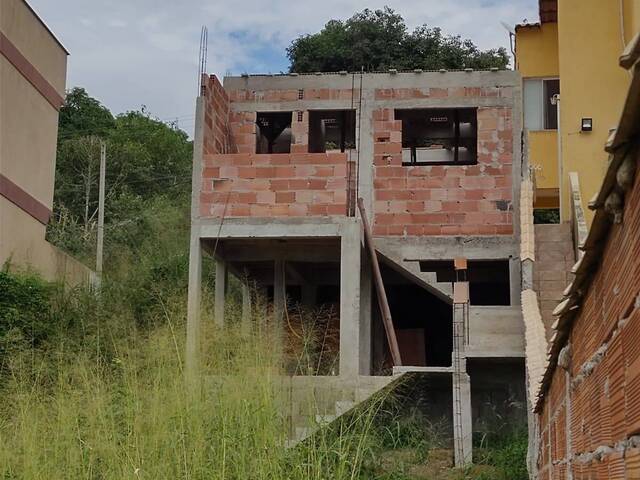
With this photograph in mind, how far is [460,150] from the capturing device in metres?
15.2

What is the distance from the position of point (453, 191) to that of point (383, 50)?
14.3 meters

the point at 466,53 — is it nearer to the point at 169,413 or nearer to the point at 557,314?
the point at 169,413

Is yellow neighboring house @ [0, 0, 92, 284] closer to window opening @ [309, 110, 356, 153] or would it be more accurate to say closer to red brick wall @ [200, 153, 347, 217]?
red brick wall @ [200, 153, 347, 217]

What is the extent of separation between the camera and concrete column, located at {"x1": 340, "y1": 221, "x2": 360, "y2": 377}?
10062 mm

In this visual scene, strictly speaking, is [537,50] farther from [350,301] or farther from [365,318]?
[350,301]

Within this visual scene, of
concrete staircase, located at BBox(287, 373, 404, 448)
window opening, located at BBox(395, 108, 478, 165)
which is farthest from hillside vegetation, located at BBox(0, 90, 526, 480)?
window opening, located at BBox(395, 108, 478, 165)

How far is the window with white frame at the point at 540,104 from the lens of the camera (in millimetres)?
15414

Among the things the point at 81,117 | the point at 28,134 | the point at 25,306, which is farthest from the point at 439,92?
the point at 81,117

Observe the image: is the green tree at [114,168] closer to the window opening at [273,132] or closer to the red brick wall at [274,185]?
the window opening at [273,132]

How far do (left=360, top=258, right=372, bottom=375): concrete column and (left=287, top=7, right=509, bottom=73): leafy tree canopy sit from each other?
1365 cm

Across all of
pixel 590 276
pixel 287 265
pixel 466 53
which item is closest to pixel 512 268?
pixel 287 265

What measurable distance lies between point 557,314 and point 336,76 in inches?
389

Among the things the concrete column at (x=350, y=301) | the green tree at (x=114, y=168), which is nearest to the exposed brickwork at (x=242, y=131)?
the concrete column at (x=350, y=301)

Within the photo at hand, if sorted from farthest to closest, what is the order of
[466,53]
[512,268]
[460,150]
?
[466,53], [460,150], [512,268]
